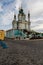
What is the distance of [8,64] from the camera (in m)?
10.7

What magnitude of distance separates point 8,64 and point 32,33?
79346 mm

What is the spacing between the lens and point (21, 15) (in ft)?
325

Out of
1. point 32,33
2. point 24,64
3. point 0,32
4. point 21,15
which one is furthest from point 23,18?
point 24,64

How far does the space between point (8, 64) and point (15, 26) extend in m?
87.8

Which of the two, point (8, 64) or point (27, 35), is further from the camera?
point (27, 35)

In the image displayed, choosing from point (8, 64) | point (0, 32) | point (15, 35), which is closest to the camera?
point (8, 64)

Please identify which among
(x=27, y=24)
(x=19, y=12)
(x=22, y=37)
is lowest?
(x=22, y=37)

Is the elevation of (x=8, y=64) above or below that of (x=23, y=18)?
below

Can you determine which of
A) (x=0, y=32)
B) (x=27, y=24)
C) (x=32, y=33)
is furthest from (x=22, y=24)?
(x=0, y=32)

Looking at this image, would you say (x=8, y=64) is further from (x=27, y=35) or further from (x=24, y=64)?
(x=27, y=35)

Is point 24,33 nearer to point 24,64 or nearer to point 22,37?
point 22,37

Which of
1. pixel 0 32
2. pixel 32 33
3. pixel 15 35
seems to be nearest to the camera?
pixel 0 32

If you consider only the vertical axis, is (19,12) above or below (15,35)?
above

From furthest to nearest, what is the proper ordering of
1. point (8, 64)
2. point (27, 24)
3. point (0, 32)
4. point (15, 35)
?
point (27, 24)
point (15, 35)
point (0, 32)
point (8, 64)
